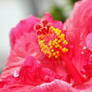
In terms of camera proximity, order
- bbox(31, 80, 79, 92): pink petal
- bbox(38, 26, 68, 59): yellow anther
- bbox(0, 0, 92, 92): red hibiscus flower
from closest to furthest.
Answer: bbox(31, 80, 79, 92): pink petal → bbox(0, 0, 92, 92): red hibiscus flower → bbox(38, 26, 68, 59): yellow anther

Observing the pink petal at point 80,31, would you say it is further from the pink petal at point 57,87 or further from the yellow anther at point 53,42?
the pink petal at point 57,87

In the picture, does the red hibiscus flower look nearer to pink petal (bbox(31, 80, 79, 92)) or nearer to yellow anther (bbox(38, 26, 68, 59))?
yellow anther (bbox(38, 26, 68, 59))

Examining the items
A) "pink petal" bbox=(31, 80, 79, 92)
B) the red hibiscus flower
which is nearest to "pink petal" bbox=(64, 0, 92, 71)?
the red hibiscus flower

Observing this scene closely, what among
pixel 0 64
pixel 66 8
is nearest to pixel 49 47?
pixel 66 8

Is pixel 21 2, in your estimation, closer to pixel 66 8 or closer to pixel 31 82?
pixel 66 8

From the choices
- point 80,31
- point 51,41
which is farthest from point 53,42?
point 80,31

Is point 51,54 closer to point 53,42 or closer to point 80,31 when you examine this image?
point 53,42

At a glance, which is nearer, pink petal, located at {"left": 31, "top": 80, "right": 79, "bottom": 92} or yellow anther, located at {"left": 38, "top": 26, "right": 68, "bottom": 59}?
pink petal, located at {"left": 31, "top": 80, "right": 79, "bottom": 92}

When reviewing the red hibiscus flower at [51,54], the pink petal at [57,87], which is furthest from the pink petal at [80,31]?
the pink petal at [57,87]
